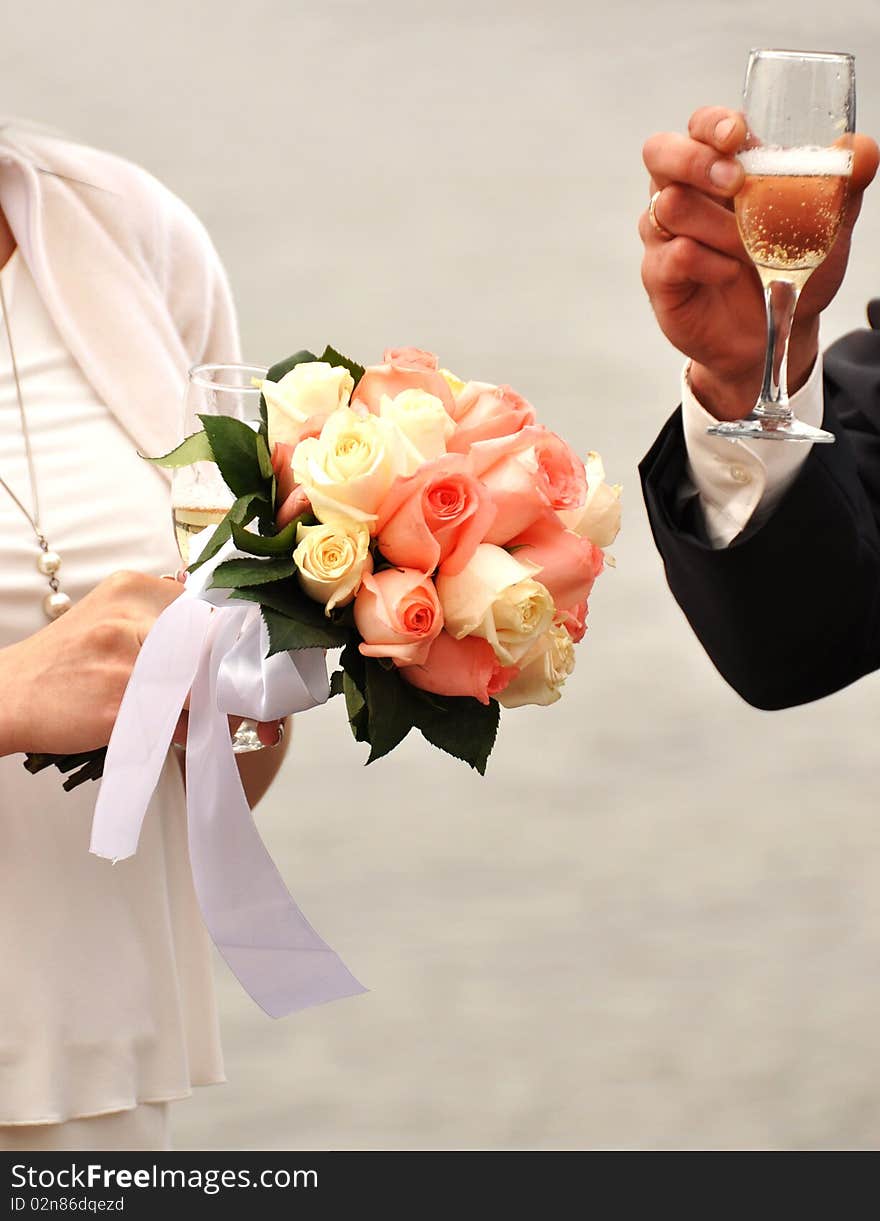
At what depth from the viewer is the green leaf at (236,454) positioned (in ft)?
4.30

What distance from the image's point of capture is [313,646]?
125cm

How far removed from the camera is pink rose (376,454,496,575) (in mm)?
1214

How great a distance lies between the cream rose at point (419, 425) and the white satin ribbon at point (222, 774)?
0.19 metres

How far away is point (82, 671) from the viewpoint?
5.18 feet

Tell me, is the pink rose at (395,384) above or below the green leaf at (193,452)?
above

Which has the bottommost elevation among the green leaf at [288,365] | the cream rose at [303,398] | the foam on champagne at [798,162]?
the green leaf at [288,365]

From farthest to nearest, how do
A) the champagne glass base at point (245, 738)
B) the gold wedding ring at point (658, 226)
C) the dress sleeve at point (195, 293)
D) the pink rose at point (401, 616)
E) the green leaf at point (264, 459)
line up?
the dress sleeve at point (195, 293), the champagne glass base at point (245, 738), the gold wedding ring at point (658, 226), the green leaf at point (264, 459), the pink rose at point (401, 616)

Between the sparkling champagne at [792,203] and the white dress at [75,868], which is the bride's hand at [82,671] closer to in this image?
the white dress at [75,868]

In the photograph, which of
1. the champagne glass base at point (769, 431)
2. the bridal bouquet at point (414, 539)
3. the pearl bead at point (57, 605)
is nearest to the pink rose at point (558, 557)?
the bridal bouquet at point (414, 539)

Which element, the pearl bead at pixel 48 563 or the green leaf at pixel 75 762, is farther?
the pearl bead at pixel 48 563

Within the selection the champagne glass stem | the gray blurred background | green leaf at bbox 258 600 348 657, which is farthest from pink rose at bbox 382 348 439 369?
the gray blurred background

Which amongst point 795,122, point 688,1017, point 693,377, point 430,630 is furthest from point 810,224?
point 688,1017

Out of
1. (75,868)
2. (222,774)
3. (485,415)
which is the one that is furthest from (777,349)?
(75,868)

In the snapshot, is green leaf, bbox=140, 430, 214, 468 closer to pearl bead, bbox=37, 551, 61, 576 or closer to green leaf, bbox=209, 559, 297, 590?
green leaf, bbox=209, 559, 297, 590
